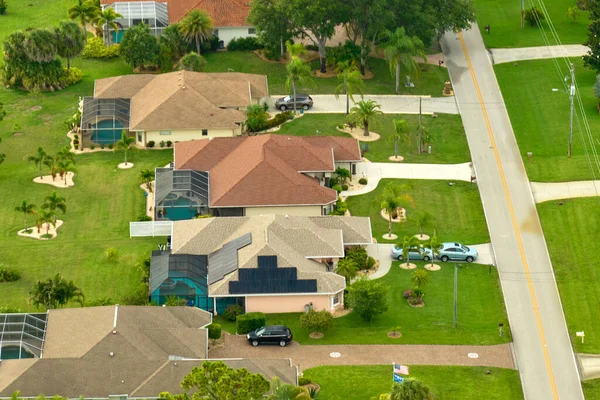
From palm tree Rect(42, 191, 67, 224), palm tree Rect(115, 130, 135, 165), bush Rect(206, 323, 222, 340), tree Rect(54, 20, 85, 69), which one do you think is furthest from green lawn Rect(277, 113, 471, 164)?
bush Rect(206, 323, 222, 340)

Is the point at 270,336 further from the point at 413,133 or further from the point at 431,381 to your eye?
the point at 413,133

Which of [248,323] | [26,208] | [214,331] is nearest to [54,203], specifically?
[26,208]

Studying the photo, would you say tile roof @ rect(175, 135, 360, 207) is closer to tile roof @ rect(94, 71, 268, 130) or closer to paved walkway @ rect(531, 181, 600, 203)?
tile roof @ rect(94, 71, 268, 130)

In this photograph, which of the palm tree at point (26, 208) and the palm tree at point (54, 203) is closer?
the palm tree at point (26, 208)

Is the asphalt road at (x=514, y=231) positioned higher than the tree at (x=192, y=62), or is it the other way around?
Answer: the tree at (x=192, y=62)

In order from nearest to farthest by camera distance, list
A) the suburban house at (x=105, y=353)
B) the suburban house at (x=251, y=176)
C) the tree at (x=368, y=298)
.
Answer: the suburban house at (x=105, y=353)
the tree at (x=368, y=298)
the suburban house at (x=251, y=176)

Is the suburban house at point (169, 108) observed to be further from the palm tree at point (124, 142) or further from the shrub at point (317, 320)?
the shrub at point (317, 320)

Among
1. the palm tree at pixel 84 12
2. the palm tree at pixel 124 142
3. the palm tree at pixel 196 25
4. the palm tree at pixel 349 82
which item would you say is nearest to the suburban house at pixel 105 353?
the palm tree at pixel 124 142
